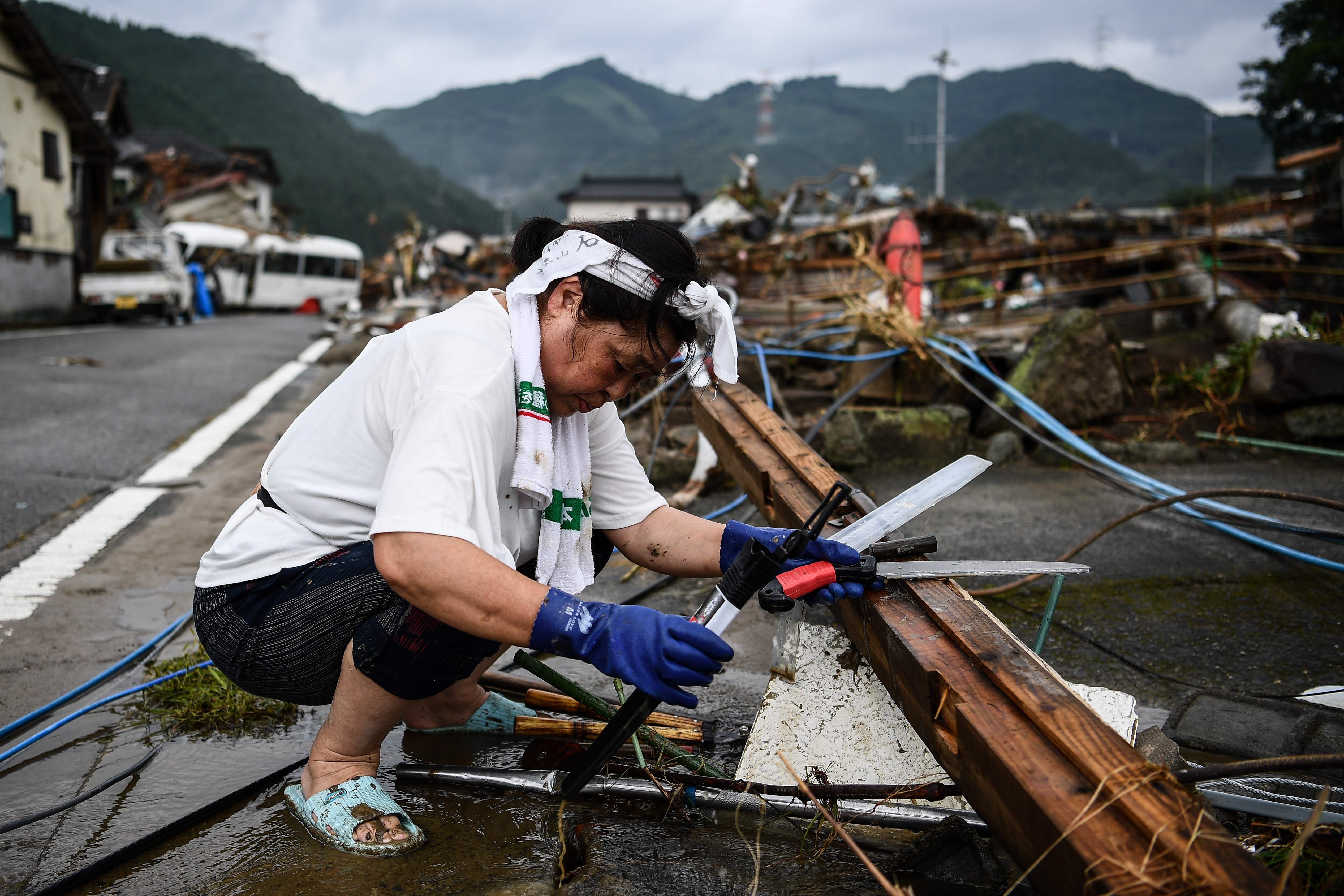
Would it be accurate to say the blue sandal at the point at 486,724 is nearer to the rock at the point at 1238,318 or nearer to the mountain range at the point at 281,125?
the rock at the point at 1238,318

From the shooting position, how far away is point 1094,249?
1043cm

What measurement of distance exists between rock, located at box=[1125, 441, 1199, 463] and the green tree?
27.0m

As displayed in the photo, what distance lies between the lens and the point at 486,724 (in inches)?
94.8

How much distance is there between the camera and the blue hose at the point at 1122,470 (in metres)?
3.43

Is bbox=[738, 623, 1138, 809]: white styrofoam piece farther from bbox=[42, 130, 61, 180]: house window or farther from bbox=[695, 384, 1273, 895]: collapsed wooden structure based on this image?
bbox=[42, 130, 61, 180]: house window

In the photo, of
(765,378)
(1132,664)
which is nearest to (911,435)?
(765,378)

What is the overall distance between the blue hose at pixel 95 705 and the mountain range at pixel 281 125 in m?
41.1

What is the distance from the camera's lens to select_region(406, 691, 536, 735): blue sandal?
2.40m

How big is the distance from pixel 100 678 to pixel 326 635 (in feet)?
3.99

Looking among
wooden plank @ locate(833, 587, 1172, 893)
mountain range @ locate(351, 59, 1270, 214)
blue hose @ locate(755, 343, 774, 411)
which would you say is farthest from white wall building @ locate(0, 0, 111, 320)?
mountain range @ locate(351, 59, 1270, 214)

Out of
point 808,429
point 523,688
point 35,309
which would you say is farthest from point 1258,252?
point 35,309

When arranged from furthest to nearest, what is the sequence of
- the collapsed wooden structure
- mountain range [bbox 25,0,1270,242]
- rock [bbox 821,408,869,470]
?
mountain range [bbox 25,0,1270,242], rock [bbox 821,408,869,470], the collapsed wooden structure

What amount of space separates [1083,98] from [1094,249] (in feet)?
511

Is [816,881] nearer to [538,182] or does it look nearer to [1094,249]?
[1094,249]
